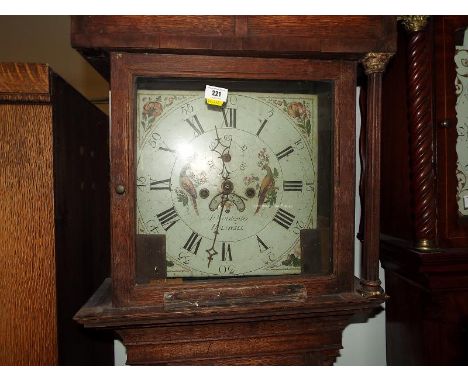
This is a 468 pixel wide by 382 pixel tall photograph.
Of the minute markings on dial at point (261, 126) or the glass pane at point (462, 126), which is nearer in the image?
the minute markings on dial at point (261, 126)

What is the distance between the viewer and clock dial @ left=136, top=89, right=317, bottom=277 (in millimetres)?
849

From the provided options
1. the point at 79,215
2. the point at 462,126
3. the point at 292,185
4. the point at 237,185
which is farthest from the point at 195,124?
the point at 462,126

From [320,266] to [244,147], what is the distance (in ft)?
1.24

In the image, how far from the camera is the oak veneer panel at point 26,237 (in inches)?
29.0

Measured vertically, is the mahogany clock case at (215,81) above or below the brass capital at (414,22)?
below

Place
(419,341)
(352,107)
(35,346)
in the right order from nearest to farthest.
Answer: (35,346) → (352,107) → (419,341)

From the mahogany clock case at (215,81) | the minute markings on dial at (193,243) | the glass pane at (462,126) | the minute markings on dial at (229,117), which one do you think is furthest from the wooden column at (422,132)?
the minute markings on dial at (193,243)

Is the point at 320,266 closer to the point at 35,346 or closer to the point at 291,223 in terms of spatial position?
the point at 291,223

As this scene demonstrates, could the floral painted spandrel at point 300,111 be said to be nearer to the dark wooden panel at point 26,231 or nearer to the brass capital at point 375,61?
the brass capital at point 375,61

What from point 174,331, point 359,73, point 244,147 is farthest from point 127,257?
point 359,73

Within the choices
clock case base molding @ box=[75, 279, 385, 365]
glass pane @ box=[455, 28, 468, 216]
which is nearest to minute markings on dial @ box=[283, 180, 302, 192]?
clock case base molding @ box=[75, 279, 385, 365]

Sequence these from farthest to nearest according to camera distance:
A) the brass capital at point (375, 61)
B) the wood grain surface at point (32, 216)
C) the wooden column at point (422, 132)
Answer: the wooden column at point (422, 132), the brass capital at point (375, 61), the wood grain surface at point (32, 216)

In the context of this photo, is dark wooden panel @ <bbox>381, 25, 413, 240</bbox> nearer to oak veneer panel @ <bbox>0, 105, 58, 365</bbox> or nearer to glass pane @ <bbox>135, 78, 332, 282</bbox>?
glass pane @ <bbox>135, 78, 332, 282</bbox>
